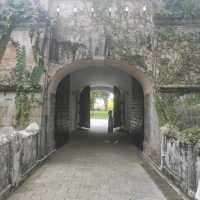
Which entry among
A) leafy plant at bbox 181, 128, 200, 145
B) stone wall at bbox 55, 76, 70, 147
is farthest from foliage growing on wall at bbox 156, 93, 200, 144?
stone wall at bbox 55, 76, 70, 147

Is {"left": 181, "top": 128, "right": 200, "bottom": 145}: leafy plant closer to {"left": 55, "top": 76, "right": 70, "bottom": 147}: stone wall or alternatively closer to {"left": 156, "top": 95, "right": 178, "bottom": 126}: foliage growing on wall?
{"left": 156, "top": 95, "right": 178, "bottom": 126}: foliage growing on wall

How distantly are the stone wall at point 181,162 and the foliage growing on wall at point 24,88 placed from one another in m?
3.41

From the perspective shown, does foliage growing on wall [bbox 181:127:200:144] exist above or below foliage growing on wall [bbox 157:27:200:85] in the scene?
below

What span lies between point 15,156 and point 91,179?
1625 millimetres

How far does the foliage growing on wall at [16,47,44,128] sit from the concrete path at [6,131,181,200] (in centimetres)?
134

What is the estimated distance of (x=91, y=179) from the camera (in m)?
5.70

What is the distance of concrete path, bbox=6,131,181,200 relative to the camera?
4688mm

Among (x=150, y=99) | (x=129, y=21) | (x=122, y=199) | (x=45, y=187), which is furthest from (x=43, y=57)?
(x=122, y=199)

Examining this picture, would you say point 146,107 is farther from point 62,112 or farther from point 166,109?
point 62,112

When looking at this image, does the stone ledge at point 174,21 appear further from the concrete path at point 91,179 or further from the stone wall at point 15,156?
the stone wall at point 15,156

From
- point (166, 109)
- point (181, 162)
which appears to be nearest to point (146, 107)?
point (166, 109)

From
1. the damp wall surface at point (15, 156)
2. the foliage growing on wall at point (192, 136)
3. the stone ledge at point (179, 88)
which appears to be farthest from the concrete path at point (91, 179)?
the stone ledge at point (179, 88)

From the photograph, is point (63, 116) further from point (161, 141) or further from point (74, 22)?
point (161, 141)

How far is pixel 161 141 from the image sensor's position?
6.64 meters
